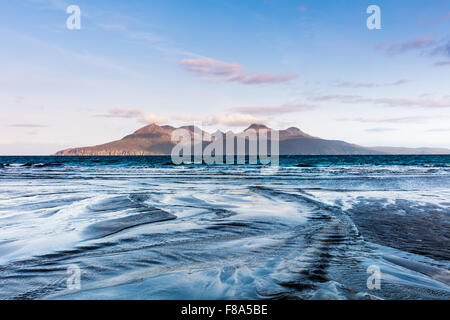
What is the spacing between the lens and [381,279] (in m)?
3.51

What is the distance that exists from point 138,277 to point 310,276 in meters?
2.21

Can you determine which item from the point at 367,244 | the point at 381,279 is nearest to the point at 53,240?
the point at 381,279

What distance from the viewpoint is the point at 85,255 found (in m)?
4.47

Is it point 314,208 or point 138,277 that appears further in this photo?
point 314,208

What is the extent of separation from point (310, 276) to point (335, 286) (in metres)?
0.36
